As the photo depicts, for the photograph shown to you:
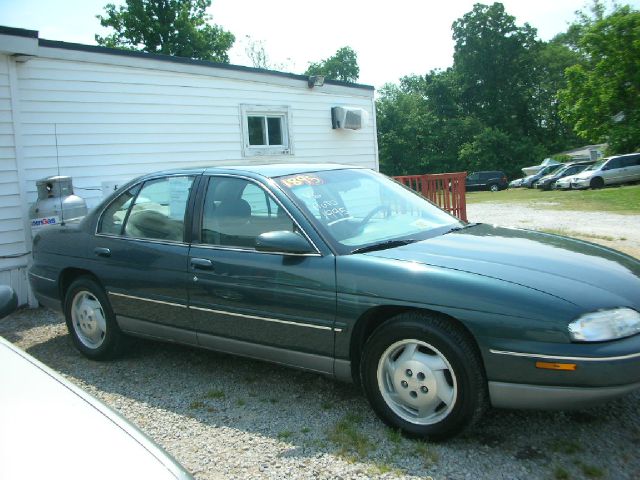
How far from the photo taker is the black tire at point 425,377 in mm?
2850

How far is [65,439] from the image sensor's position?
1.71 meters

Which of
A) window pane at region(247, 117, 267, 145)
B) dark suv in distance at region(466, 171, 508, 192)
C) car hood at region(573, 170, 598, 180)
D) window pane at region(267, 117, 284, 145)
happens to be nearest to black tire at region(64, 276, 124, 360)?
window pane at region(247, 117, 267, 145)

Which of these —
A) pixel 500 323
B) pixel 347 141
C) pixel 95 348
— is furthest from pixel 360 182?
pixel 347 141

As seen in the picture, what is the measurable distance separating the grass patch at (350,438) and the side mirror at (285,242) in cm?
104

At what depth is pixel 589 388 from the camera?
2627mm

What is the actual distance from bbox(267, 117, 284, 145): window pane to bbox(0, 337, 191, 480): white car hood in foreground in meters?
8.65

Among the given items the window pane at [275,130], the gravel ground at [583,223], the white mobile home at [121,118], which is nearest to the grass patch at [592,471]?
the white mobile home at [121,118]

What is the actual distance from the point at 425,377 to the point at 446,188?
7392 millimetres

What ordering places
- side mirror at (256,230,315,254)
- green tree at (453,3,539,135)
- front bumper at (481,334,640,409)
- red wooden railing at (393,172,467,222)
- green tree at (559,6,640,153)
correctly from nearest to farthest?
1. front bumper at (481,334,640,409)
2. side mirror at (256,230,315,254)
3. red wooden railing at (393,172,467,222)
4. green tree at (559,6,640,153)
5. green tree at (453,3,539,135)

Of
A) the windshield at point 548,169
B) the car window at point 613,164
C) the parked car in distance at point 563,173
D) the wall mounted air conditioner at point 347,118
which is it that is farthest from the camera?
the windshield at point 548,169

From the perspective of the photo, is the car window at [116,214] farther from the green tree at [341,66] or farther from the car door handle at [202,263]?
the green tree at [341,66]

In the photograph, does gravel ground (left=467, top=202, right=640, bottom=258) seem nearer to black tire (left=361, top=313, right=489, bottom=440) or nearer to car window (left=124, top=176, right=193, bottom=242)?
black tire (left=361, top=313, right=489, bottom=440)

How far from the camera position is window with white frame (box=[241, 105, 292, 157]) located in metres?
9.80

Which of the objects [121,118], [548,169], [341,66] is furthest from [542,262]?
[341,66]
